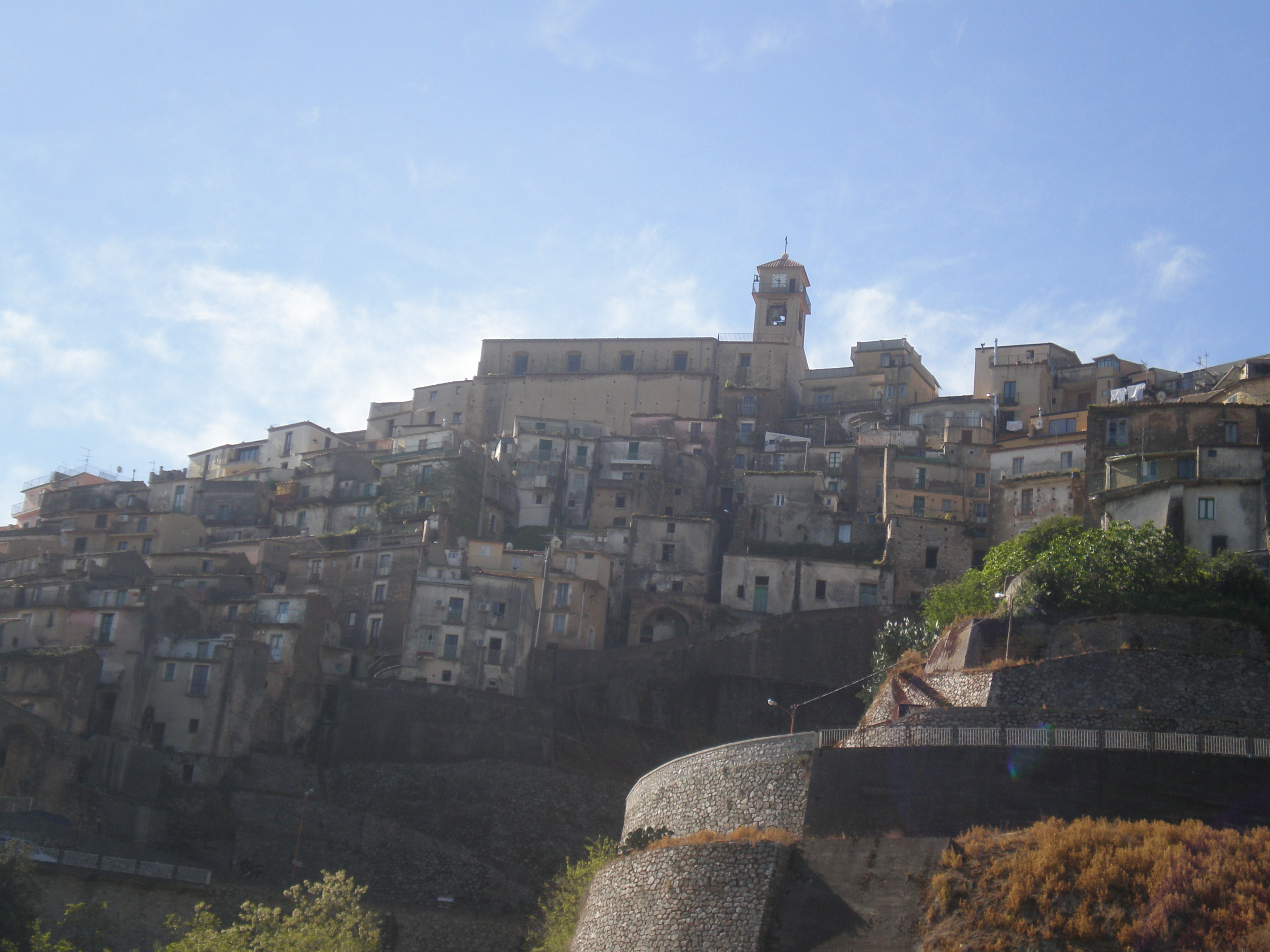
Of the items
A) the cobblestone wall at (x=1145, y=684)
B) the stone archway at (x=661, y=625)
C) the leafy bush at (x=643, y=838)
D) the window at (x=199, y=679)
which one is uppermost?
the stone archway at (x=661, y=625)

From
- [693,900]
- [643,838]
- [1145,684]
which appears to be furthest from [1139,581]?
[693,900]

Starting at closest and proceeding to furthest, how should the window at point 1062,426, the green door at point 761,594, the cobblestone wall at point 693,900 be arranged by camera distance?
the cobblestone wall at point 693,900 → the green door at point 761,594 → the window at point 1062,426

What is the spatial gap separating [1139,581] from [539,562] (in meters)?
31.6

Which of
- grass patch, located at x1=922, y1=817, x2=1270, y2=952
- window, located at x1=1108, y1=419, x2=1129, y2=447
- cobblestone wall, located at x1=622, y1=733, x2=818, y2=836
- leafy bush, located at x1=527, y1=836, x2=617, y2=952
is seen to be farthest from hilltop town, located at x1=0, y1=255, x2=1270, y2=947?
grass patch, located at x1=922, y1=817, x2=1270, y2=952

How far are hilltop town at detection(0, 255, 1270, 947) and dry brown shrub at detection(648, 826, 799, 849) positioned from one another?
468cm

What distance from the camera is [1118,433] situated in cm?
5488

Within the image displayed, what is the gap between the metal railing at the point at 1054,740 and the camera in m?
33.4

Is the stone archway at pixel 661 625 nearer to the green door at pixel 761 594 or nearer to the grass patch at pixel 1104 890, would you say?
the green door at pixel 761 594

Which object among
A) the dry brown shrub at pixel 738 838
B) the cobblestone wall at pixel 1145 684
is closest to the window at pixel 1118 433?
the cobblestone wall at pixel 1145 684

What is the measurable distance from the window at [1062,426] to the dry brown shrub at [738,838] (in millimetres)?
41797

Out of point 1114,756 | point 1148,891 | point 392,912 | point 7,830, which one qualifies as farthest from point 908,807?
point 7,830

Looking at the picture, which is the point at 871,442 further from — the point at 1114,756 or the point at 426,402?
the point at 1114,756

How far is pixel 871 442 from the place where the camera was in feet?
260

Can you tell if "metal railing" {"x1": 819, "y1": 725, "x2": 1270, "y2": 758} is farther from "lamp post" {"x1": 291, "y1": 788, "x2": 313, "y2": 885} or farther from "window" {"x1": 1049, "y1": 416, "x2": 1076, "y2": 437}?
"window" {"x1": 1049, "y1": 416, "x2": 1076, "y2": 437}
